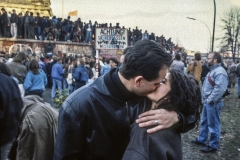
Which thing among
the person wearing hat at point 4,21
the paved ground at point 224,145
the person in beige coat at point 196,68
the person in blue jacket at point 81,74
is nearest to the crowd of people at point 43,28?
the person wearing hat at point 4,21

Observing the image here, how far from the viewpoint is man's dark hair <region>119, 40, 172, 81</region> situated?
211 cm

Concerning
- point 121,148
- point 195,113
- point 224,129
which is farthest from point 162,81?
point 224,129

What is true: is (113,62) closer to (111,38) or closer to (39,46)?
(111,38)

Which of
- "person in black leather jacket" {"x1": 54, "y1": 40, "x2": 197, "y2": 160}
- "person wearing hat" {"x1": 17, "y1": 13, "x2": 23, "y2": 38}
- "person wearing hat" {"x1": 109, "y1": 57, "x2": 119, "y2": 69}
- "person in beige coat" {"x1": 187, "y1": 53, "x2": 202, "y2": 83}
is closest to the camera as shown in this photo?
"person in black leather jacket" {"x1": 54, "y1": 40, "x2": 197, "y2": 160}

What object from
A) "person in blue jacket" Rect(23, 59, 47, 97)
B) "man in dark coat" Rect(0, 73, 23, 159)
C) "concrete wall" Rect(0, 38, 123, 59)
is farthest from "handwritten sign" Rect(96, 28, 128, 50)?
"concrete wall" Rect(0, 38, 123, 59)

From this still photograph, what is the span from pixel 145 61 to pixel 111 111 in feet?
1.30

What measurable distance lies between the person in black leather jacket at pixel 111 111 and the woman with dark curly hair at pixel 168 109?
5 cm

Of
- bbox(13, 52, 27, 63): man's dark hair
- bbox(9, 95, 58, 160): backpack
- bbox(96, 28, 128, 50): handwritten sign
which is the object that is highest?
bbox(96, 28, 128, 50): handwritten sign

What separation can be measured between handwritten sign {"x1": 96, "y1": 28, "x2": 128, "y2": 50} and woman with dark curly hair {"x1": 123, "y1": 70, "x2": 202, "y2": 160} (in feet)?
27.5

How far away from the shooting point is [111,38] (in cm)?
1064

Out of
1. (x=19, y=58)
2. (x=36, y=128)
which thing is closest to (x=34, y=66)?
(x=19, y=58)

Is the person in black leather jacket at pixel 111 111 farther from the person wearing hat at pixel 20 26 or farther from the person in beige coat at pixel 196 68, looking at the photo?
the person wearing hat at pixel 20 26

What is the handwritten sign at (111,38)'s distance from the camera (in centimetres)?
1055

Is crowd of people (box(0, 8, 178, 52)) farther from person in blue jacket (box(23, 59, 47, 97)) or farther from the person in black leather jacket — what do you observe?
the person in black leather jacket
